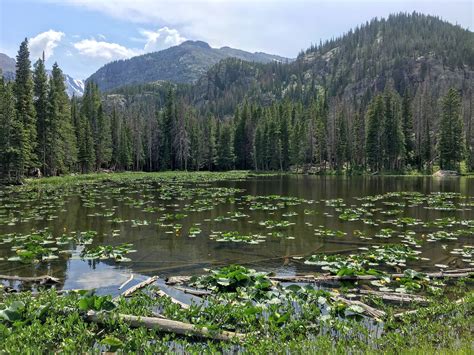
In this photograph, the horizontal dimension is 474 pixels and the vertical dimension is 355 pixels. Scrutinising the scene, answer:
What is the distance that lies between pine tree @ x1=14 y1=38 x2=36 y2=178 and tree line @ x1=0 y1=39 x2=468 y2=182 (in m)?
0.14

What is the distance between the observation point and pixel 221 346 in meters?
7.02

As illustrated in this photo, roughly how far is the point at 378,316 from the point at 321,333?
4.76 feet

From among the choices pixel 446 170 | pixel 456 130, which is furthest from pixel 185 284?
pixel 456 130

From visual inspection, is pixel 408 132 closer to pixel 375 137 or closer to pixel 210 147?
pixel 375 137

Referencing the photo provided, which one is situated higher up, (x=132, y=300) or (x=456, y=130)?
(x=456, y=130)

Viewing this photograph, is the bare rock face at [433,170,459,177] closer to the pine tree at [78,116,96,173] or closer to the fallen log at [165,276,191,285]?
the pine tree at [78,116,96,173]

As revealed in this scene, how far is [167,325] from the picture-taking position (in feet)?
25.4

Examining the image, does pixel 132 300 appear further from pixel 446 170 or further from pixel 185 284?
pixel 446 170

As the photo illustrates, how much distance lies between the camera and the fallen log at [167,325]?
24.3ft

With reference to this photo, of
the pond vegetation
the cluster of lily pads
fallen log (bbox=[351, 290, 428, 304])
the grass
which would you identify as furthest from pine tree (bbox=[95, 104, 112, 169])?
fallen log (bbox=[351, 290, 428, 304])

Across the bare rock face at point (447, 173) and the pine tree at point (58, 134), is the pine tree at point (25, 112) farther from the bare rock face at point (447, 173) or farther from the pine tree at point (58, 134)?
the bare rock face at point (447, 173)

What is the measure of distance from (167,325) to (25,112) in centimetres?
5552

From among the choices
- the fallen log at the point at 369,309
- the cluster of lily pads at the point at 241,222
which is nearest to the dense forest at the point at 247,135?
the cluster of lily pads at the point at 241,222

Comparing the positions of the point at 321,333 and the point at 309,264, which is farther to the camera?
the point at 309,264
